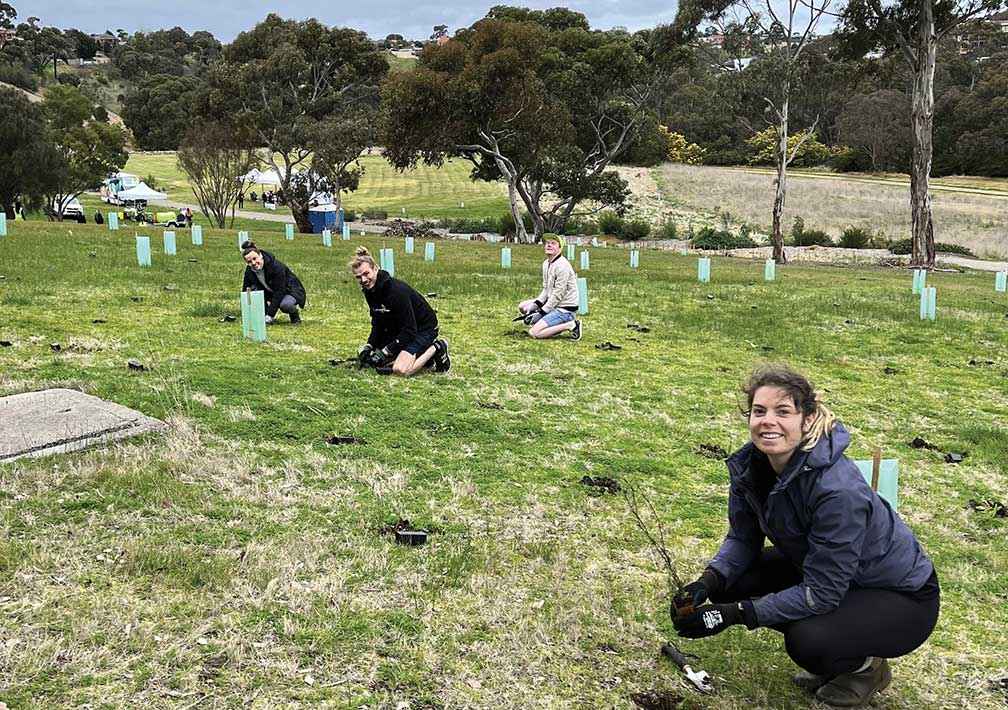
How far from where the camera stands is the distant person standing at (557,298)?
442 inches

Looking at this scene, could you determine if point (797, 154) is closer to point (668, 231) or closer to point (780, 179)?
point (668, 231)

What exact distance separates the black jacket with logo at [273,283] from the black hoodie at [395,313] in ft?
9.58

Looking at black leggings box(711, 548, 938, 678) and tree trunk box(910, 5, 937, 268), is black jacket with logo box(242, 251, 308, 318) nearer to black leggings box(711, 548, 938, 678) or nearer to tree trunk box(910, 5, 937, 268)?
black leggings box(711, 548, 938, 678)

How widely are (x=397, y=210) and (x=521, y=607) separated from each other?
63979 mm

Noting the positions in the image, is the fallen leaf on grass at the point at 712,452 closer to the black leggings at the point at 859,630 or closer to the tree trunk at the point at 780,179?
→ the black leggings at the point at 859,630

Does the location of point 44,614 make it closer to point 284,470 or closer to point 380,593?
point 380,593

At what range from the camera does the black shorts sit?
8.59 m

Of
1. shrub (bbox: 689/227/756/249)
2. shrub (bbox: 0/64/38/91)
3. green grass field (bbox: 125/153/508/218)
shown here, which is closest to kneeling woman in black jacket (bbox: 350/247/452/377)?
shrub (bbox: 689/227/756/249)

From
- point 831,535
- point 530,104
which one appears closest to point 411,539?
point 831,535

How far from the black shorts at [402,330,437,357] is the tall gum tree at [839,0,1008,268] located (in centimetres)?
2468

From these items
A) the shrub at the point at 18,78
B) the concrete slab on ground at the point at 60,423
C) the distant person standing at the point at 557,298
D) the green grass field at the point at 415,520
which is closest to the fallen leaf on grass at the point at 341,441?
the green grass field at the point at 415,520

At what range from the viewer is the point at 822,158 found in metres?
88.7

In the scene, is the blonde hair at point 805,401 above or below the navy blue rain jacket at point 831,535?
above

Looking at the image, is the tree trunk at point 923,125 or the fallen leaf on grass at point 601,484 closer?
the fallen leaf on grass at point 601,484
